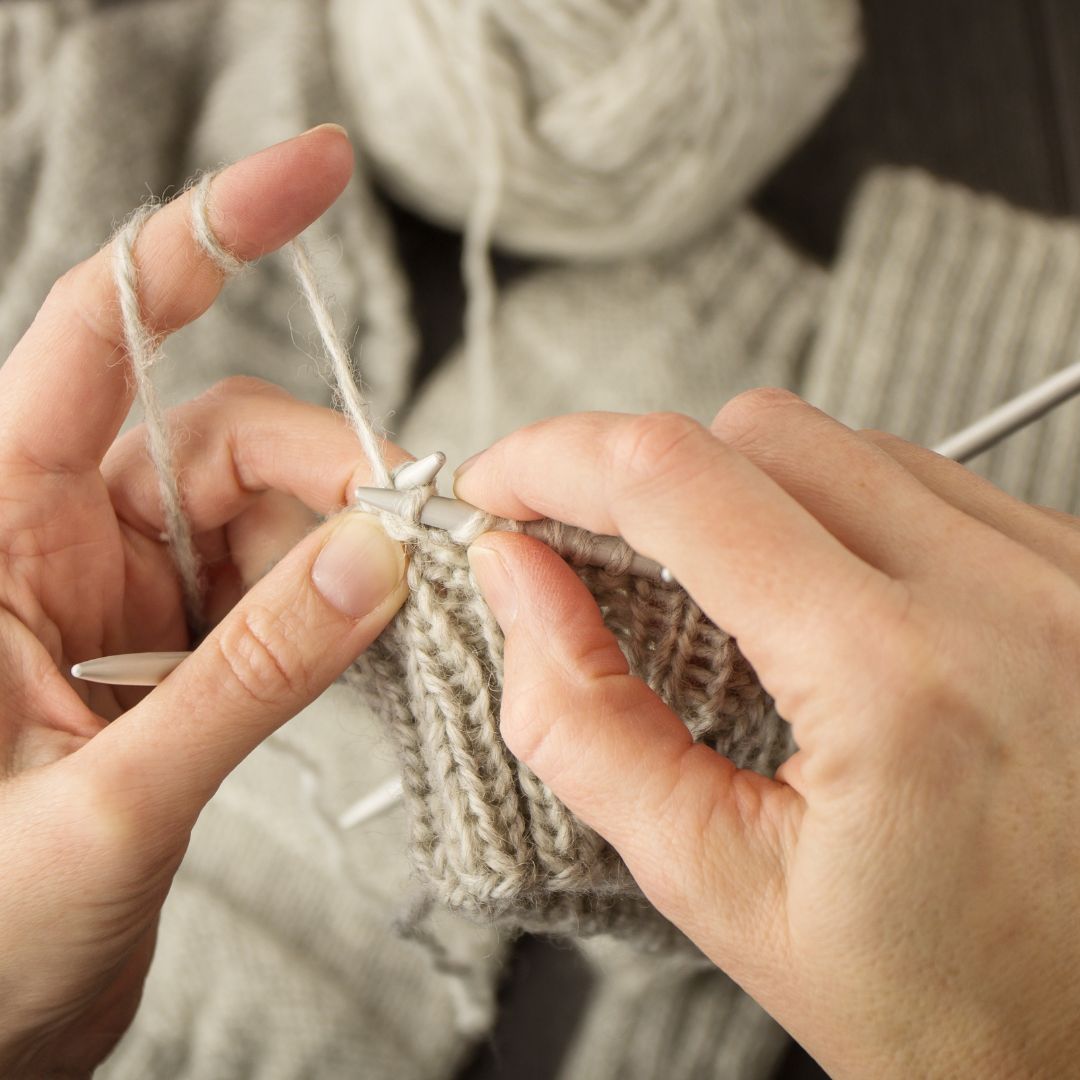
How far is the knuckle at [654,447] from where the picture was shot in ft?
1.57

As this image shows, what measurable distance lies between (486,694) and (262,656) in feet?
0.45

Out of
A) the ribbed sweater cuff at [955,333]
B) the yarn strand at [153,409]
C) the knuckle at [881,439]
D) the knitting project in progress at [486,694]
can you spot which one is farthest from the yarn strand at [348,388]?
the ribbed sweater cuff at [955,333]

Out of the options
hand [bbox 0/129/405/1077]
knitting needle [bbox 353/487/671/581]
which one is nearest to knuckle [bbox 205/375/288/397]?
hand [bbox 0/129/405/1077]

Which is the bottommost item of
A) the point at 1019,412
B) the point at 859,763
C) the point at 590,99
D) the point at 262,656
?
the point at 262,656

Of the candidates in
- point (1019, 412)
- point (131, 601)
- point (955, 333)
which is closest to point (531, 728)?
point (131, 601)

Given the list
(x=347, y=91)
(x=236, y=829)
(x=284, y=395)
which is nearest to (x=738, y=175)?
(x=347, y=91)

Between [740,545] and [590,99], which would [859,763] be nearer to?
[740,545]

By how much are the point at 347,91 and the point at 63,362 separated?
1.76 feet

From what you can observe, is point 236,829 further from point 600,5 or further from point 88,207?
point 600,5

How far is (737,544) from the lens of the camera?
0.46 m

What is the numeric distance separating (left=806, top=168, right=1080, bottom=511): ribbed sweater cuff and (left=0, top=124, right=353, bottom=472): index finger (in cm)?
62

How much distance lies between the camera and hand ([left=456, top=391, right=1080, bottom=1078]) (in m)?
0.45

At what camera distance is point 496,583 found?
57 cm

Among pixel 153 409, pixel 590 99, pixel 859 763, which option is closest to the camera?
pixel 859 763
